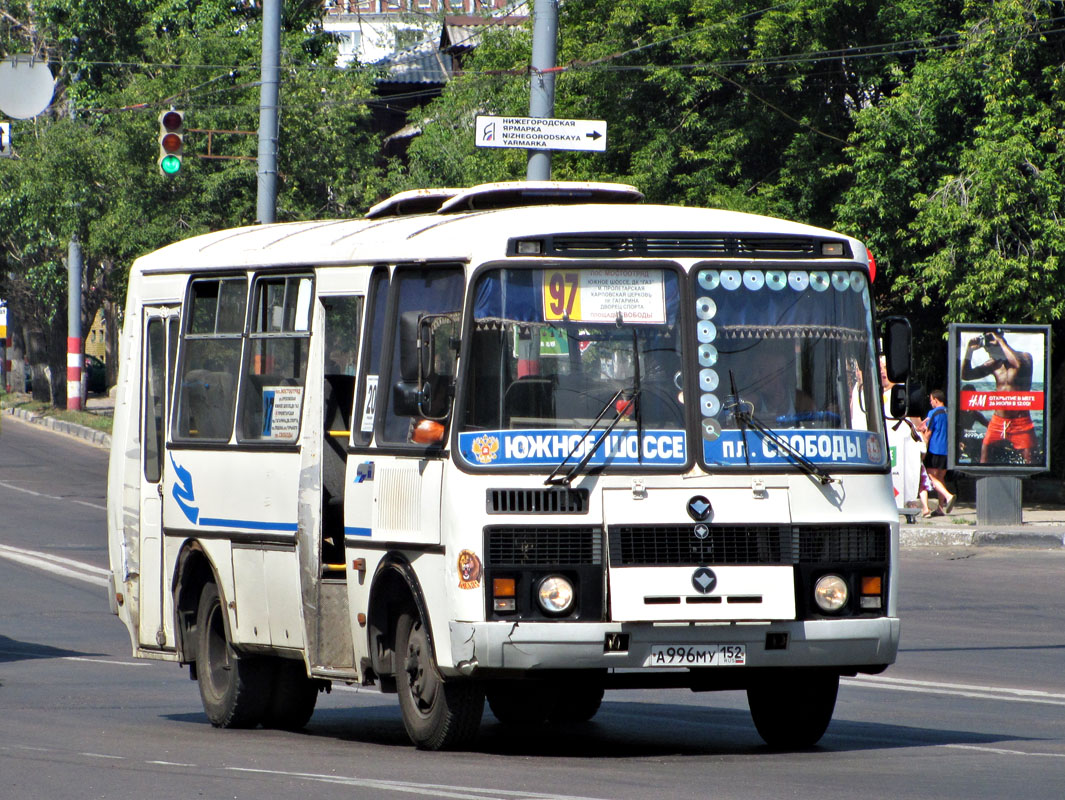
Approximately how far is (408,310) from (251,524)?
5.75ft

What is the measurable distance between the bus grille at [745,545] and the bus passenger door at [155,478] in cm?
375

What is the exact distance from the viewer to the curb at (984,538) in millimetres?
22281

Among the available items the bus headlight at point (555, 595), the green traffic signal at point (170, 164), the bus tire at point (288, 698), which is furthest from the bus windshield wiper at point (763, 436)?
the green traffic signal at point (170, 164)

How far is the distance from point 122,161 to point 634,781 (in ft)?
102

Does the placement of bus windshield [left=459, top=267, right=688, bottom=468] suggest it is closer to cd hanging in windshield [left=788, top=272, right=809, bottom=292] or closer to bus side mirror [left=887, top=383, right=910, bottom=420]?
cd hanging in windshield [left=788, top=272, right=809, bottom=292]

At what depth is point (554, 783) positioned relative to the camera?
757 cm

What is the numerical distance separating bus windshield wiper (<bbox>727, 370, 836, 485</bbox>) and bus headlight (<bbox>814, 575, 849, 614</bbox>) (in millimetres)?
430

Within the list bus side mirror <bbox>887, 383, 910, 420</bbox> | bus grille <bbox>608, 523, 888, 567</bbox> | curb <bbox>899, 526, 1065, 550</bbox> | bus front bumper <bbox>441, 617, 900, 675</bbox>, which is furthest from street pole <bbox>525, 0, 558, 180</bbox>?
curb <bbox>899, 526, 1065, 550</bbox>

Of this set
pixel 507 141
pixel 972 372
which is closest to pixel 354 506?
pixel 507 141

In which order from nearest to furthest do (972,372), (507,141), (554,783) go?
(554,783)
(507,141)
(972,372)

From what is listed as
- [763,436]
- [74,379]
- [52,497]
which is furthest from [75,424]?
[763,436]

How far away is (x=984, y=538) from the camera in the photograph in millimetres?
22422

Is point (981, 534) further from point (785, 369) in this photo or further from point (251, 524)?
point (785, 369)

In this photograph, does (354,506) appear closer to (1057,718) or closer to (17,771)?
(17,771)
